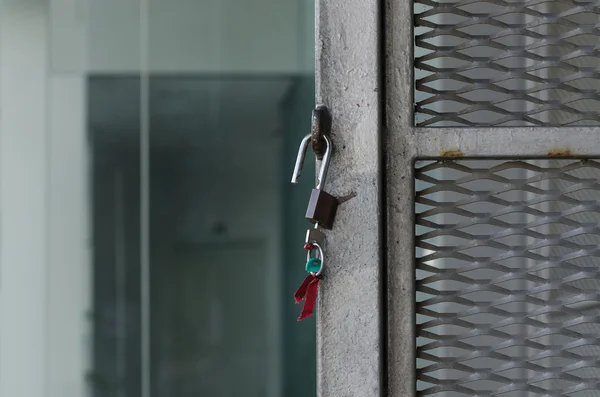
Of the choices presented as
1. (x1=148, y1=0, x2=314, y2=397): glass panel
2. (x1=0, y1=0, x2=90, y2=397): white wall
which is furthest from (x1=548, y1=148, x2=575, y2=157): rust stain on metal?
(x1=0, y1=0, x2=90, y2=397): white wall

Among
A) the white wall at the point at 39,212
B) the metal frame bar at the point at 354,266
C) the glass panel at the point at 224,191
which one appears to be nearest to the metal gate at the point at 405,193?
the metal frame bar at the point at 354,266

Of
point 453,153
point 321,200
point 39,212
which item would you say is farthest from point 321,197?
point 39,212

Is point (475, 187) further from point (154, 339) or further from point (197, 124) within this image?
point (154, 339)

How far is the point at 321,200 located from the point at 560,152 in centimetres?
26

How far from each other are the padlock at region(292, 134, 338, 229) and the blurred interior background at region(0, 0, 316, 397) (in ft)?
5.24

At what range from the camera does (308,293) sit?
67 centimetres

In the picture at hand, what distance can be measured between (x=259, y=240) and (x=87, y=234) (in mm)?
583

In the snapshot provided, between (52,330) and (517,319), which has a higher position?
(517,319)

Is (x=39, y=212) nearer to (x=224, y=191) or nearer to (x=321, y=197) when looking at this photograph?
(x=224, y=191)

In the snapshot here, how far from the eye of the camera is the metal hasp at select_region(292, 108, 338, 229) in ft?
2.18

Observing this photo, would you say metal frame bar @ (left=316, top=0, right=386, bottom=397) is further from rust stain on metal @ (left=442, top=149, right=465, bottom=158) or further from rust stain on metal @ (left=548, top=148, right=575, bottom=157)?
rust stain on metal @ (left=548, top=148, right=575, bottom=157)

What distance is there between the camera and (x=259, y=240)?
7.49 feet

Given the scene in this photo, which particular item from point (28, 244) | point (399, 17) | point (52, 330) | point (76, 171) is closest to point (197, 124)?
point (76, 171)

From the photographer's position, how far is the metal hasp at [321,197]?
66 cm
